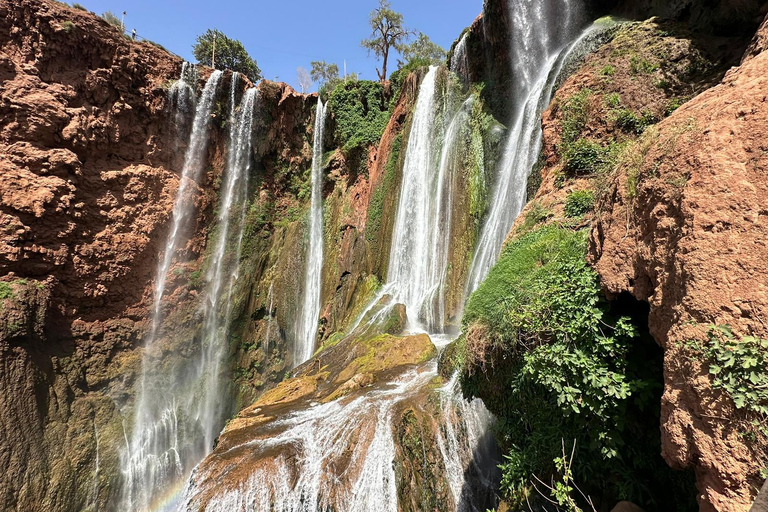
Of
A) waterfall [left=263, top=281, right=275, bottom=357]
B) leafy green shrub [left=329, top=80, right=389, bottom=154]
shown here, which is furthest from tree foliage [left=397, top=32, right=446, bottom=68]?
waterfall [left=263, top=281, right=275, bottom=357]

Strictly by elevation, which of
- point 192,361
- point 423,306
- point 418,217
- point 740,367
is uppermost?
point 418,217

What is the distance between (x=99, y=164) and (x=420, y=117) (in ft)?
44.1

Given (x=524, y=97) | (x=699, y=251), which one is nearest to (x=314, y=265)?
(x=524, y=97)

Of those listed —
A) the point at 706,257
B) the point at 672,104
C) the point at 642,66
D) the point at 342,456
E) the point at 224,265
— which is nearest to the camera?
the point at 706,257

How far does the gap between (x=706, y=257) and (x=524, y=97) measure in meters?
11.6

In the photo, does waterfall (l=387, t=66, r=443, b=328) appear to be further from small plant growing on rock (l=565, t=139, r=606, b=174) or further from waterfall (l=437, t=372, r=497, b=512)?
small plant growing on rock (l=565, t=139, r=606, b=174)

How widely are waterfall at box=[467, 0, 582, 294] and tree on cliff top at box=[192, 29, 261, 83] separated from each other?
72.3ft

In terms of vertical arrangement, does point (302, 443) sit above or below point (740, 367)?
below

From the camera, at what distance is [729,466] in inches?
83.6

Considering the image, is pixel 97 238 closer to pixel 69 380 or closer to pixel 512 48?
pixel 69 380

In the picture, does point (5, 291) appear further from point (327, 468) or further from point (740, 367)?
point (740, 367)

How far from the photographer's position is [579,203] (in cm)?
528

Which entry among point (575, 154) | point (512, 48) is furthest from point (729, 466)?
point (512, 48)

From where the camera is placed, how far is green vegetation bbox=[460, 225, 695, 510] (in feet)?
10.6
